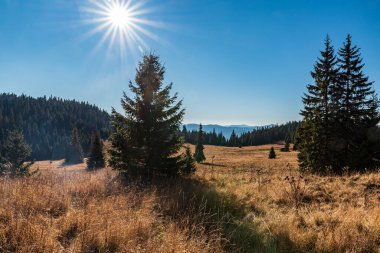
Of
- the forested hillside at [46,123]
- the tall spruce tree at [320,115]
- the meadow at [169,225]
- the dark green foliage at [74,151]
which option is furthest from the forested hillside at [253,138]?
the meadow at [169,225]

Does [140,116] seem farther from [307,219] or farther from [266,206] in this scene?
[307,219]

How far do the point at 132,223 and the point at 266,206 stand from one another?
12.3ft

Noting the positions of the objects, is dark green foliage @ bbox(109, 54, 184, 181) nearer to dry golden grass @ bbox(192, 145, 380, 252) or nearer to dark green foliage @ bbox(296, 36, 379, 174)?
dry golden grass @ bbox(192, 145, 380, 252)

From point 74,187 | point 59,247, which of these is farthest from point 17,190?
point 59,247

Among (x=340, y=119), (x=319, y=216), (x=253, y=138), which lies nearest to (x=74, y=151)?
(x=253, y=138)

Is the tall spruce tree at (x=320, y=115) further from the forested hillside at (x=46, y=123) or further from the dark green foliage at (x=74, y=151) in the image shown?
the forested hillside at (x=46, y=123)

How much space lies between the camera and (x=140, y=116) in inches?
449

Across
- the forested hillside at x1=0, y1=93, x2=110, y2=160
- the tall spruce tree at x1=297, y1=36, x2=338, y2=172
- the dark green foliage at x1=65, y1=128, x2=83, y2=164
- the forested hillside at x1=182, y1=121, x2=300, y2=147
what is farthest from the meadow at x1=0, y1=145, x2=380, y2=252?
the forested hillside at x1=0, y1=93, x2=110, y2=160

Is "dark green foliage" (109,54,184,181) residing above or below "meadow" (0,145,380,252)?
above

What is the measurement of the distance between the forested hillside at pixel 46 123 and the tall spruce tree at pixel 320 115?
117m

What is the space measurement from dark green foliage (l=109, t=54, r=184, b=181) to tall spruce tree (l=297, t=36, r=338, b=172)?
15.5m

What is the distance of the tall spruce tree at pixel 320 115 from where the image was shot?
21.5m

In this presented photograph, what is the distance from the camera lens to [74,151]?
95938 millimetres

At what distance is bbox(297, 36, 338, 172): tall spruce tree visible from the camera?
21.5 m
